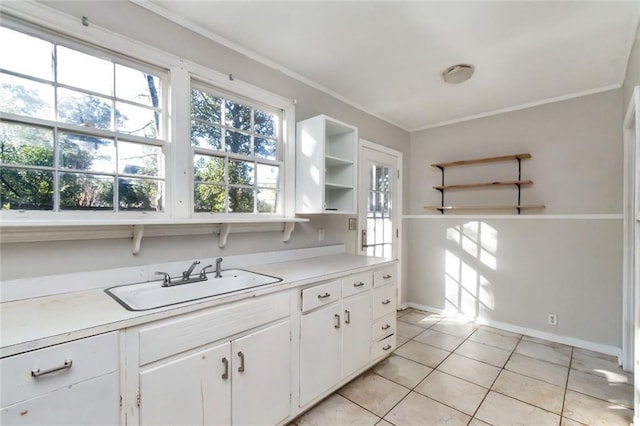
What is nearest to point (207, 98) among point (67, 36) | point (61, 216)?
point (67, 36)

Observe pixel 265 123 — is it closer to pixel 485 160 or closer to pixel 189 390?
pixel 189 390

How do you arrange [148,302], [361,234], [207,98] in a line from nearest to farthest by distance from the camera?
[148,302], [207,98], [361,234]

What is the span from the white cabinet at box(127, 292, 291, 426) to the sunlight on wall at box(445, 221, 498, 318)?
2670 millimetres

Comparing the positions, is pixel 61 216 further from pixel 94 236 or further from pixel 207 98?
pixel 207 98

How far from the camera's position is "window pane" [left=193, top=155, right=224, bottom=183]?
198 centimetres

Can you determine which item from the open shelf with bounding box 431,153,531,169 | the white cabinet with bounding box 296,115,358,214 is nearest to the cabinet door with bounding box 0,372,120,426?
the white cabinet with bounding box 296,115,358,214

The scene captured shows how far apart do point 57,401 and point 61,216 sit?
0.88m

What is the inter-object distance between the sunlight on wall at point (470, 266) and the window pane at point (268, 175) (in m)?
2.42

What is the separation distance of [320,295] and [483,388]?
57.8 inches

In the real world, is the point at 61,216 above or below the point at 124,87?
below

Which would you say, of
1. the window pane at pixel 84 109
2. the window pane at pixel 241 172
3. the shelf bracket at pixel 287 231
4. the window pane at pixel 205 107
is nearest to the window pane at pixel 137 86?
the window pane at pixel 84 109

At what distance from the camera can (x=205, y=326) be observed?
136cm

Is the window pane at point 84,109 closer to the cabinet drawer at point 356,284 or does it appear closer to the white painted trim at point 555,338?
the cabinet drawer at point 356,284

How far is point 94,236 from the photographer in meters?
1.52
